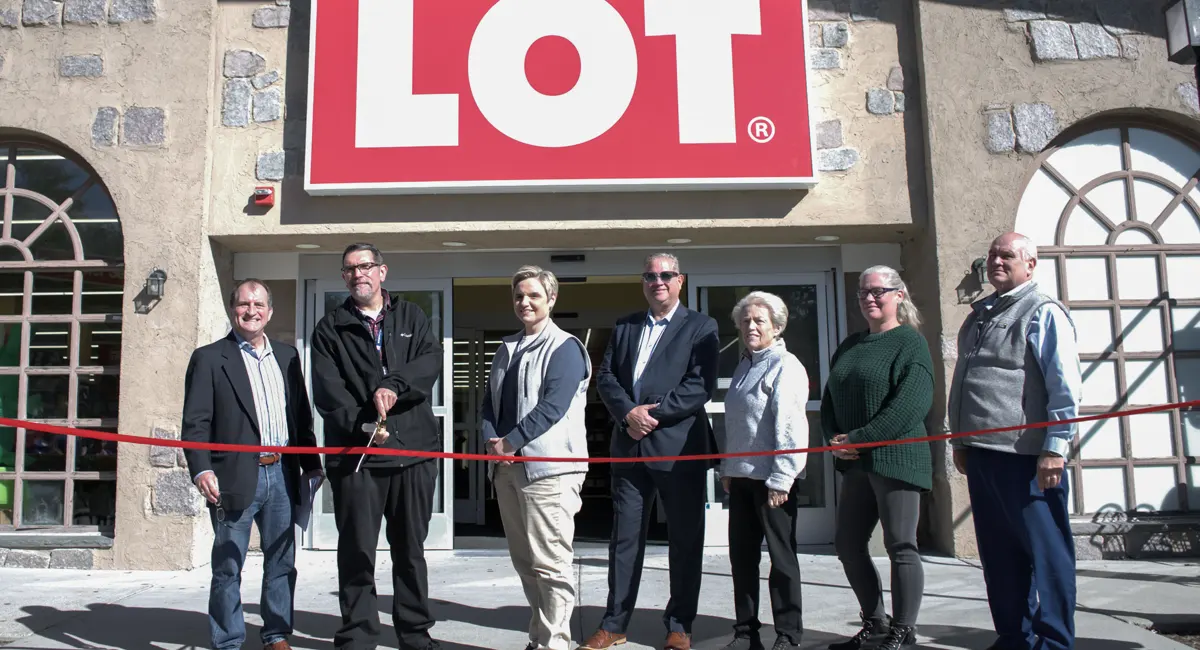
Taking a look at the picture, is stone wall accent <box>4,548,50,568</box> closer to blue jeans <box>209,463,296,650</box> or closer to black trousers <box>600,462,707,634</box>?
blue jeans <box>209,463,296,650</box>

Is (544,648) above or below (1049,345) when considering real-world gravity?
below

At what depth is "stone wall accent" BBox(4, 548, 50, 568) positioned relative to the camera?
5.99 metres

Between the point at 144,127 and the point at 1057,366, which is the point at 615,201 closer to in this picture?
the point at 144,127

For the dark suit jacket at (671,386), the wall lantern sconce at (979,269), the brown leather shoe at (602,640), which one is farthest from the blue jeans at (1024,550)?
the wall lantern sconce at (979,269)

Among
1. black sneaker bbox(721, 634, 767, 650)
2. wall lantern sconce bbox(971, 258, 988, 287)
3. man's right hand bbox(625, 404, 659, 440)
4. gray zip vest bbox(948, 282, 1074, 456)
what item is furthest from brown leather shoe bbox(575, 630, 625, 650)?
wall lantern sconce bbox(971, 258, 988, 287)

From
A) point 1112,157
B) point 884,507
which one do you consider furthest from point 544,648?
point 1112,157

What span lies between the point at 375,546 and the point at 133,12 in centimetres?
450

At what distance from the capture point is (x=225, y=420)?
12.3 ft

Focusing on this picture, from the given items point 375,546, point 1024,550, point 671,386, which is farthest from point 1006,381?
point 375,546

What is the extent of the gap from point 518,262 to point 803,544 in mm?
2856

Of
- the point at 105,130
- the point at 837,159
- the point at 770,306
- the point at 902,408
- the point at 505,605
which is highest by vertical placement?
the point at 105,130

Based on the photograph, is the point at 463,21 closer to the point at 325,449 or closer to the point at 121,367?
the point at 121,367

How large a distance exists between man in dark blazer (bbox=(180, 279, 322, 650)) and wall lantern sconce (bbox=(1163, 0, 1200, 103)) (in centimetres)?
418

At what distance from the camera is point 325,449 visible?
11.9 ft
